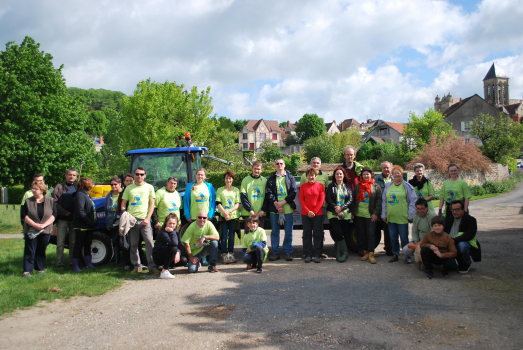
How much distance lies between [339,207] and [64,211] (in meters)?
5.33

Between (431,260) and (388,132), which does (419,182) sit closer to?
(431,260)

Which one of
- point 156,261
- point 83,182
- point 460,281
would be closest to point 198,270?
point 156,261

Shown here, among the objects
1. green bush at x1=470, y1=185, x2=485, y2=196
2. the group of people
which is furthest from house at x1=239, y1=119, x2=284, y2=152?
the group of people

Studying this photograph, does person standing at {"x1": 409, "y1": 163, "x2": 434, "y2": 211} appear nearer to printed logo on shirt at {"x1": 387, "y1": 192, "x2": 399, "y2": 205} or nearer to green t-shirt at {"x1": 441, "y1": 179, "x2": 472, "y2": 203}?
green t-shirt at {"x1": 441, "y1": 179, "x2": 472, "y2": 203}

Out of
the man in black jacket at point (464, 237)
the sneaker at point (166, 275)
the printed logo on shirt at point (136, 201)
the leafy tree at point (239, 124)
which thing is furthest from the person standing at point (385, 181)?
the leafy tree at point (239, 124)

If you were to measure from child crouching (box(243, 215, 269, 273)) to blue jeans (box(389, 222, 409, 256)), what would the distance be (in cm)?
254

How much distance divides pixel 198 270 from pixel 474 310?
4566 millimetres

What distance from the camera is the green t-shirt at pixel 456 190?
26.2ft

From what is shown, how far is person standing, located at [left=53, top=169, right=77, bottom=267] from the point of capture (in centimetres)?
765

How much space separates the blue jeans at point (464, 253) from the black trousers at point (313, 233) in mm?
2456

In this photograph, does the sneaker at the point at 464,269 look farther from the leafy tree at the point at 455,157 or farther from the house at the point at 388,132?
the house at the point at 388,132

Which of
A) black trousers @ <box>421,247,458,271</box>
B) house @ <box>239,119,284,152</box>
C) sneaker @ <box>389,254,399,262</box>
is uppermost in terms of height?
house @ <box>239,119,284,152</box>

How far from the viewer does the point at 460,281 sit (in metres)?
6.30

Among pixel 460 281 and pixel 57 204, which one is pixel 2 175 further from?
pixel 460 281
